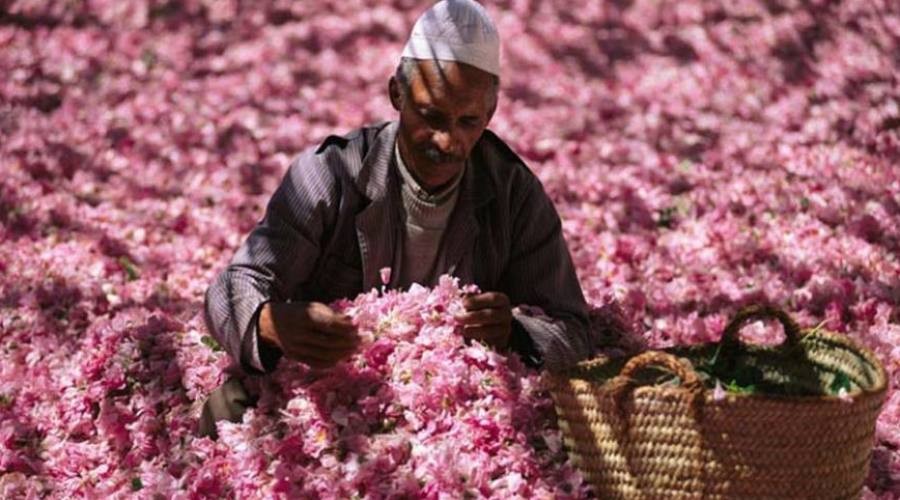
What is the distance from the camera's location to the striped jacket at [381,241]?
425 centimetres

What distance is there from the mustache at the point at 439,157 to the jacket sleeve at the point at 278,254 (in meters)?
0.36

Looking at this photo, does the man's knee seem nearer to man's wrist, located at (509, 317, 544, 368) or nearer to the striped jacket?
the striped jacket

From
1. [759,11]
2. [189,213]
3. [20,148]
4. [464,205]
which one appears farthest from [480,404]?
[759,11]

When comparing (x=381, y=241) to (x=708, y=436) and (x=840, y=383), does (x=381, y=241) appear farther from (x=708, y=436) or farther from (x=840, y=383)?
(x=840, y=383)

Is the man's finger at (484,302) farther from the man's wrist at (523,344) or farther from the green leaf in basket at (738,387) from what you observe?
the green leaf in basket at (738,387)

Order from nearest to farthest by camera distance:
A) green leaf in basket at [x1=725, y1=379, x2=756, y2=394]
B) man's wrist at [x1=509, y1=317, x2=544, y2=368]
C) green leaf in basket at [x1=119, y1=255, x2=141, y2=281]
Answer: green leaf in basket at [x1=725, y1=379, x2=756, y2=394] < man's wrist at [x1=509, y1=317, x2=544, y2=368] < green leaf in basket at [x1=119, y1=255, x2=141, y2=281]

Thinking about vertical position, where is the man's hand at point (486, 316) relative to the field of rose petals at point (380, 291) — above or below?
above

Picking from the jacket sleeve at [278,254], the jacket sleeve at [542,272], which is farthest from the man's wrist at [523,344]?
the jacket sleeve at [278,254]

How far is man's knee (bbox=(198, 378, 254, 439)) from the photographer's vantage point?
4180mm

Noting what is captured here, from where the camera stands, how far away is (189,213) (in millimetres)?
7637

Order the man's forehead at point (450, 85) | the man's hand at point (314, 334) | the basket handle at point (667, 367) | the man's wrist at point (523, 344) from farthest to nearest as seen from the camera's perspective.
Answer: the man's wrist at point (523, 344) < the man's forehead at point (450, 85) < the man's hand at point (314, 334) < the basket handle at point (667, 367)

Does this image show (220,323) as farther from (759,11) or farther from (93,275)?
(759,11)

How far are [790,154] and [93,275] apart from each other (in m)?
3.95

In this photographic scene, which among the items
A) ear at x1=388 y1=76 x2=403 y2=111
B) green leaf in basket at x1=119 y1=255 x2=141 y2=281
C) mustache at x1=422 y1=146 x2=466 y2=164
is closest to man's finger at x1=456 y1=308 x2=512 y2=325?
mustache at x1=422 y1=146 x2=466 y2=164
